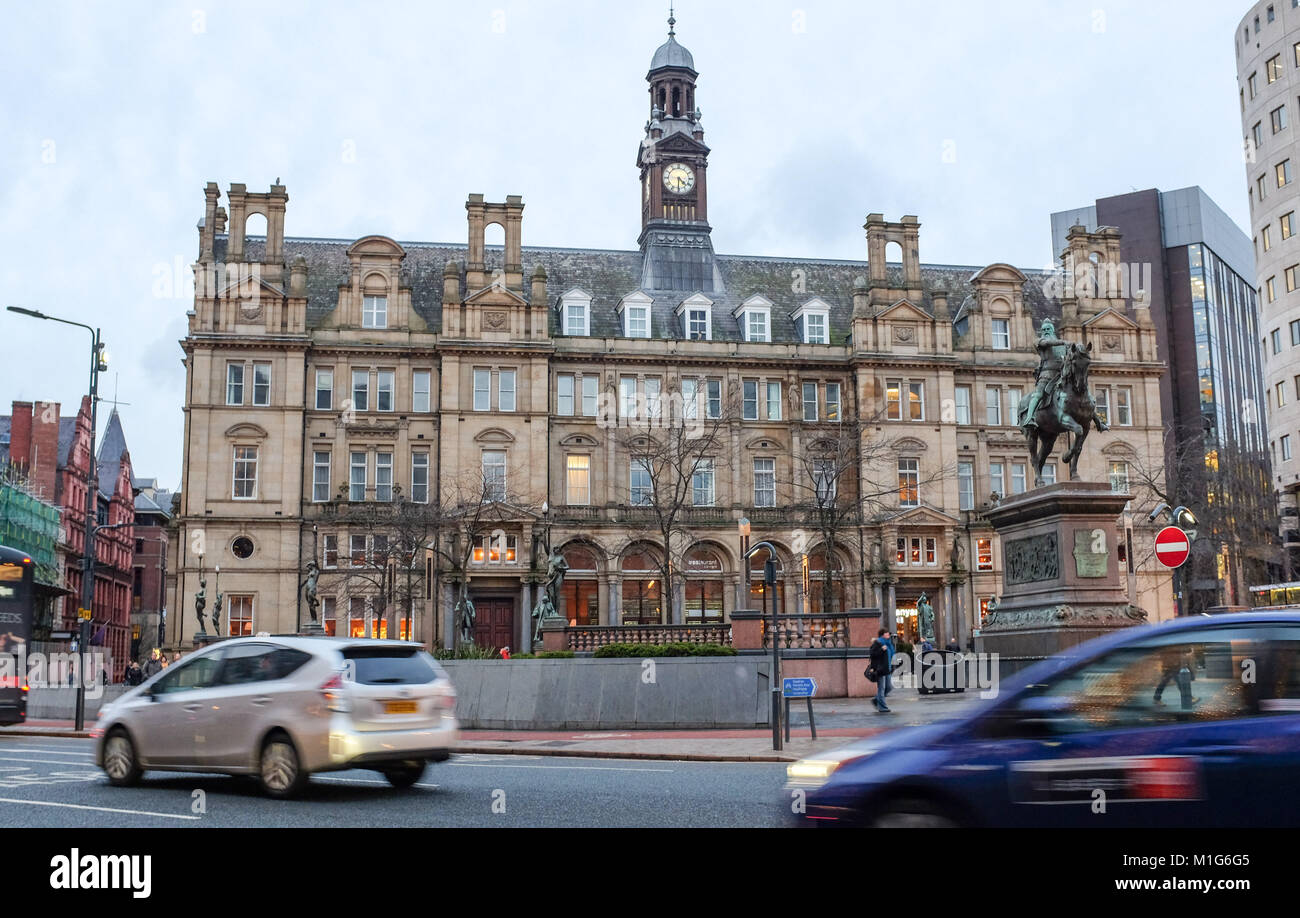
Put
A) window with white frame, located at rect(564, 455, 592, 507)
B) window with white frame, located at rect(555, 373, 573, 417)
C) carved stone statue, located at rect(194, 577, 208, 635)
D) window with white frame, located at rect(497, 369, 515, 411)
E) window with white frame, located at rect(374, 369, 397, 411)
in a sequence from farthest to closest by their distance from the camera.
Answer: window with white frame, located at rect(555, 373, 573, 417), window with white frame, located at rect(564, 455, 592, 507), window with white frame, located at rect(497, 369, 515, 411), window with white frame, located at rect(374, 369, 397, 411), carved stone statue, located at rect(194, 577, 208, 635)

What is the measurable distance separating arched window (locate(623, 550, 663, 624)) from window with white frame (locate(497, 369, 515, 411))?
931cm

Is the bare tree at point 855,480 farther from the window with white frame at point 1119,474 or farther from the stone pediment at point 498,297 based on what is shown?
the stone pediment at point 498,297

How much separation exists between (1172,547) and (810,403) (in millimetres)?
46429

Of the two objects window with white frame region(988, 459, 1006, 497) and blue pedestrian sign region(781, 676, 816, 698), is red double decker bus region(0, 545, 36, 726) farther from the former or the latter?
window with white frame region(988, 459, 1006, 497)

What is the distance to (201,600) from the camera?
5184cm

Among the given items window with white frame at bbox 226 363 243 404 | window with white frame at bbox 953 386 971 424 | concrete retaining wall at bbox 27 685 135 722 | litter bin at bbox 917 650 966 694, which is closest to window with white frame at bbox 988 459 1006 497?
window with white frame at bbox 953 386 971 424

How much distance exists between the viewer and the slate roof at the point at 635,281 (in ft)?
206

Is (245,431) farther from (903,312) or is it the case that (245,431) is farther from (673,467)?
(903,312)

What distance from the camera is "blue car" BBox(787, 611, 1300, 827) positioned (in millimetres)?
6621

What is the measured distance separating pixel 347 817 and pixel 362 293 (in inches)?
2024

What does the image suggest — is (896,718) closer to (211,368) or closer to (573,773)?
(573,773)

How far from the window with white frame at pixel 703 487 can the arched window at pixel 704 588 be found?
2.39m

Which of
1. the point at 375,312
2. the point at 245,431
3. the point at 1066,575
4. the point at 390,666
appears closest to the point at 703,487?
the point at 375,312
